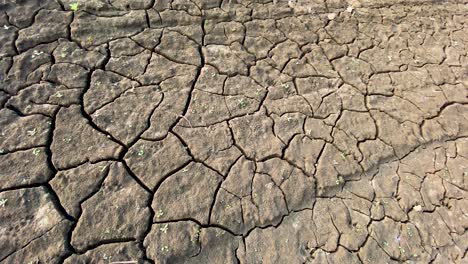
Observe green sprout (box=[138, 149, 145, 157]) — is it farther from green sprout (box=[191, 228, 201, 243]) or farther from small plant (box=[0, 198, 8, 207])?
small plant (box=[0, 198, 8, 207])

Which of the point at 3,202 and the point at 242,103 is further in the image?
the point at 242,103

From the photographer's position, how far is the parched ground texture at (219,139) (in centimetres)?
216

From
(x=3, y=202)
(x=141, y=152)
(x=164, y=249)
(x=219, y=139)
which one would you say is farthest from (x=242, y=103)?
(x=3, y=202)

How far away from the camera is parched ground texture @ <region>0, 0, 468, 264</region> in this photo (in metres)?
2.16

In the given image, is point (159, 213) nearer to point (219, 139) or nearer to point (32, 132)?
point (219, 139)

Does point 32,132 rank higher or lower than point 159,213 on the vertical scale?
higher

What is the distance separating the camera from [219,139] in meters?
2.65

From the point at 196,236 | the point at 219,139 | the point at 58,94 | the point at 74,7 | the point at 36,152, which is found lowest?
the point at 196,236

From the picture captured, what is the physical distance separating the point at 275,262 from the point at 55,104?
1905mm

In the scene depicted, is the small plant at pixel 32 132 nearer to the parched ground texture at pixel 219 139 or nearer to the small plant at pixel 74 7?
the parched ground texture at pixel 219 139

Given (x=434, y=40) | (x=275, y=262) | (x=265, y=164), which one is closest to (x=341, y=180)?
(x=265, y=164)

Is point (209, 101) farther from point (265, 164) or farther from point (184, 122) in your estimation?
point (265, 164)

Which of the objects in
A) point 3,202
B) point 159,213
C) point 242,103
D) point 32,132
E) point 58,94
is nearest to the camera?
point 3,202

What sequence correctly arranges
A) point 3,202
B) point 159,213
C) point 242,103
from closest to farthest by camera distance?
point 3,202
point 159,213
point 242,103
